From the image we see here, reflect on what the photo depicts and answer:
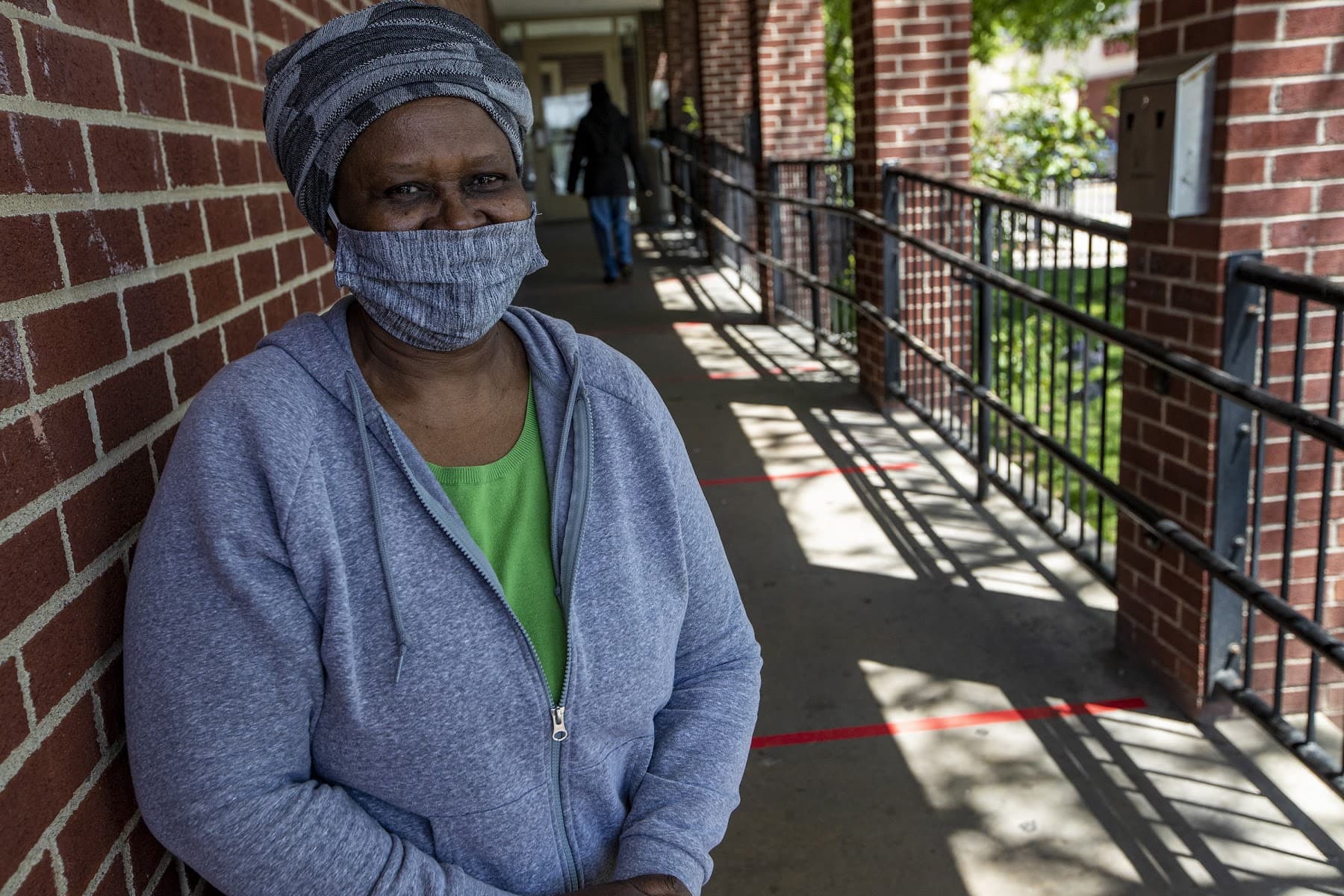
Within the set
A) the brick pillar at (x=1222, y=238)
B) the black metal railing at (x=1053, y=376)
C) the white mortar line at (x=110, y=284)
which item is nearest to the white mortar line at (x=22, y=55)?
the white mortar line at (x=110, y=284)

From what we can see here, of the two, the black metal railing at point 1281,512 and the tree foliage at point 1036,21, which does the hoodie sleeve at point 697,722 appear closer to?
the black metal railing at point 1281,512

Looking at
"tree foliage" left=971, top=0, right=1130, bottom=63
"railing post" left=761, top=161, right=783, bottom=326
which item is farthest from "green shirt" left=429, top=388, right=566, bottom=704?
"tree foliage" left=971, top=0, right=1130, bottom=63

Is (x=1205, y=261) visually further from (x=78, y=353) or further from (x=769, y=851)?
(x=78, y=353)

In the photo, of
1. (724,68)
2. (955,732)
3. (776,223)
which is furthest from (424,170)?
(724,68)

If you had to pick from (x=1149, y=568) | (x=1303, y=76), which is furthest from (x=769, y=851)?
(x=1303, y=76)

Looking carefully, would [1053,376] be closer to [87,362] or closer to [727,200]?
[87,362]

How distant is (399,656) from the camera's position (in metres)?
1.36

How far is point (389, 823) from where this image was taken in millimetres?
1451

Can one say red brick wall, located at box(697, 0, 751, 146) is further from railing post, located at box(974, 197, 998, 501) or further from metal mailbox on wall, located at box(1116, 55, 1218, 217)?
metal mailbox on wall, located at box(1116, 55, 1218, 217)

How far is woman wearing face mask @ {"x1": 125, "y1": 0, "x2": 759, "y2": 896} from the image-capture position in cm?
127

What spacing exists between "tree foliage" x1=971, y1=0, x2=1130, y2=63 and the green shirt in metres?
12.8

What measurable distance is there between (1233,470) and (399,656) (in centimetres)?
257

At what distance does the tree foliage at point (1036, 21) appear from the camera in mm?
14344

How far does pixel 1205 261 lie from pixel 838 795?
67.2 inches
